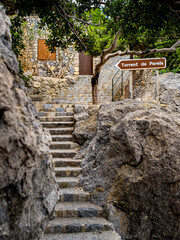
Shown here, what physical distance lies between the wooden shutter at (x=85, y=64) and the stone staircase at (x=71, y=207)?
10.7 m

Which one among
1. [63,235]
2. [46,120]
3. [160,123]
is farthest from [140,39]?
[63,235]

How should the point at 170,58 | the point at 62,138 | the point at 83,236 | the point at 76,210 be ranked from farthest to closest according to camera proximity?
1. the point at 170,58
2. the point at 62,138
3. the point at 76,210
4. the point at 83,236

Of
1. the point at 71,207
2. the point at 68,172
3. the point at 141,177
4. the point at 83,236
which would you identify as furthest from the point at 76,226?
the point at 68,172

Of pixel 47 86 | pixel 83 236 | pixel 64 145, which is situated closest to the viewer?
pixel 83 236

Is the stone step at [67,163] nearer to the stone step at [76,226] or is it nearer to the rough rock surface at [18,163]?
the stone step at [76,226]

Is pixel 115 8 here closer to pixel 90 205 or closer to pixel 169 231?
pixel 90 205

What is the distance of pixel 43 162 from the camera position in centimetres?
243

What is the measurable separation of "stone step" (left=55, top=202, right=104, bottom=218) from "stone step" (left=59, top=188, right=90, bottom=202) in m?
0.17

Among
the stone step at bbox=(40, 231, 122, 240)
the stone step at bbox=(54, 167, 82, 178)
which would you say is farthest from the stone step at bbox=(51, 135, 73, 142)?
the stone step at bbox=(40, 231, 122, 240)

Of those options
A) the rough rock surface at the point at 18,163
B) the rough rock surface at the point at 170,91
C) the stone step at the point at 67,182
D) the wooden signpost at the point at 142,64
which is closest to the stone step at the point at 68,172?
the stone step at the point at 67,182

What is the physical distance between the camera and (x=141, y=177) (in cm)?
442

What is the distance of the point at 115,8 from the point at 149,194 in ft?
14.0

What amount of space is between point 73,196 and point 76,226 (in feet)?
2.79

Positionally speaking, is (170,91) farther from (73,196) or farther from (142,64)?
(73,196)
